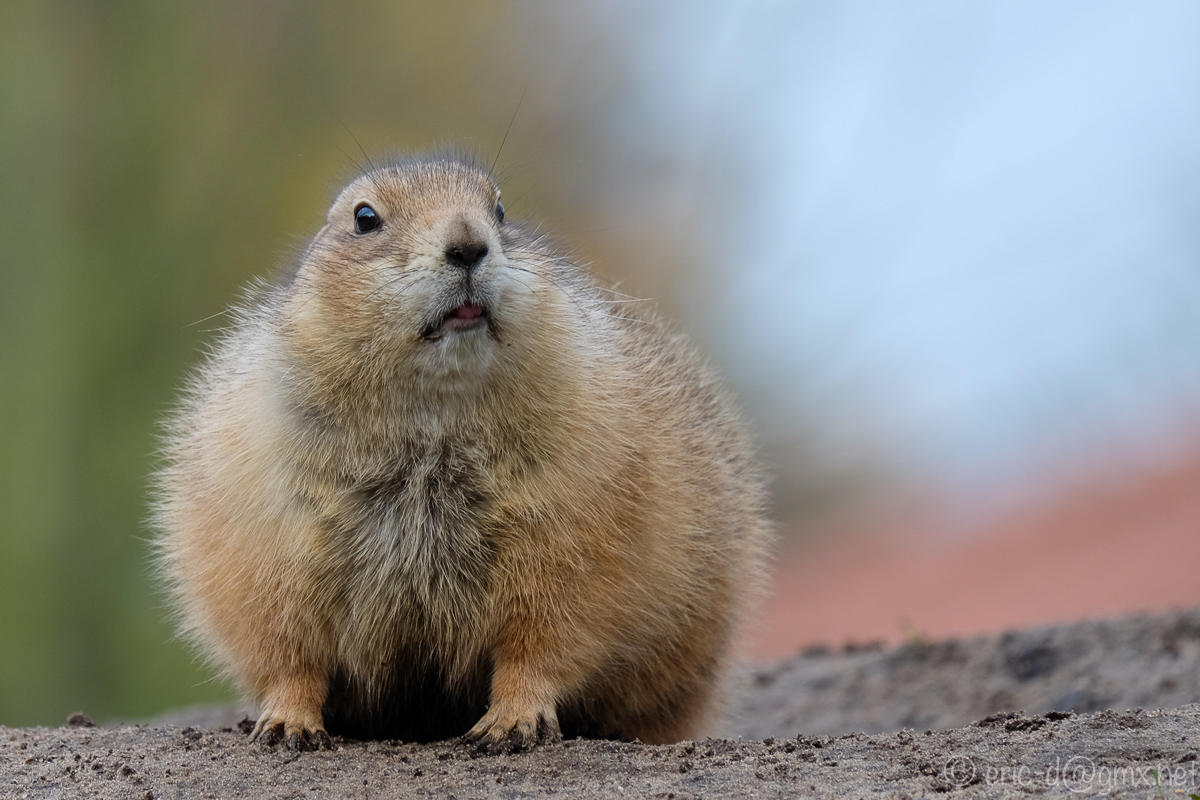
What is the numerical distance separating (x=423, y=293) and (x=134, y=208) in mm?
10383

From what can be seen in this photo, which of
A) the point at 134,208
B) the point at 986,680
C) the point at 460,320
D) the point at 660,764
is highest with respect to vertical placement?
the point at 134,208

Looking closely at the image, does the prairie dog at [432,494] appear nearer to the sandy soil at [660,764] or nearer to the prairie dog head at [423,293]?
the prairie dog head at [423,293]

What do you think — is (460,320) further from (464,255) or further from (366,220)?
(366,220)

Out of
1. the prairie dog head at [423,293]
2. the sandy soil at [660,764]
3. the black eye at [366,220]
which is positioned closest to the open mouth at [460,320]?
the prairie dog head at [423,293]

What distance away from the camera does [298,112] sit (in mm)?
14055

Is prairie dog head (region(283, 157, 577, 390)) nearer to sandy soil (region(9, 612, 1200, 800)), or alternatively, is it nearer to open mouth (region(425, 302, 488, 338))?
open mouth (region(425, 302, 488, 338))

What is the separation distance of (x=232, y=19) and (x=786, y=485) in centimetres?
1101

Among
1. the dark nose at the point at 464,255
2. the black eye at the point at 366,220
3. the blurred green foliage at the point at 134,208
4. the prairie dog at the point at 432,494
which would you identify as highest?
the blurred green foliage at the point at 134,208

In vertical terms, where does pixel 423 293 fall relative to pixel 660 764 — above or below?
above

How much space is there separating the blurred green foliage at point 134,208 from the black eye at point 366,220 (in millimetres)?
7027

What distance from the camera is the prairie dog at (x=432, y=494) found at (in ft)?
15.0

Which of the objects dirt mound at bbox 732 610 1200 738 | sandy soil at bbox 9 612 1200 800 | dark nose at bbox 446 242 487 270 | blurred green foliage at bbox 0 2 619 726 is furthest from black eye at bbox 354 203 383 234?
blurred green foliage at bbox 0 2 619 726

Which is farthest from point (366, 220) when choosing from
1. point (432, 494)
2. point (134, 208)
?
point (134, 208)

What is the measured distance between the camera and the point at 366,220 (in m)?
5.03
